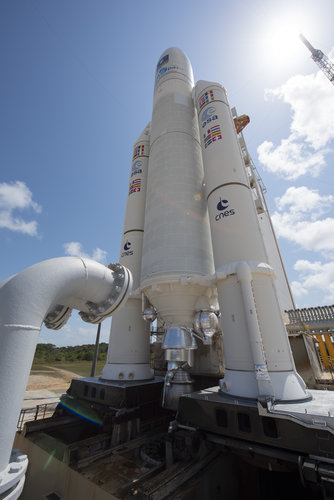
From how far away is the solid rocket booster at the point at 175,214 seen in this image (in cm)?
883

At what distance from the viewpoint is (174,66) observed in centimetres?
1534

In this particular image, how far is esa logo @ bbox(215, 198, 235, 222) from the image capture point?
8.86 meters

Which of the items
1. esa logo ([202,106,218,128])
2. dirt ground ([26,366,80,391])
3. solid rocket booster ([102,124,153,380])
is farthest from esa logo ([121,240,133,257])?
dirt ground ([26,366,80,391])

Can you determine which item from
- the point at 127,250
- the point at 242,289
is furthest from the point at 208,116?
the point at 242,289

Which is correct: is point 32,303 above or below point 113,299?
below

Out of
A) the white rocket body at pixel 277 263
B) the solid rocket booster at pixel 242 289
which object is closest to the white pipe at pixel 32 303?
the solid rocket booster at pixel 242 289

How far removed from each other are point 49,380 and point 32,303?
90.0 feet

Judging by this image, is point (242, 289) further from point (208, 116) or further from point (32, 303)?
point (208, 116)

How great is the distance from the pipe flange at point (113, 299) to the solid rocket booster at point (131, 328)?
247 inches

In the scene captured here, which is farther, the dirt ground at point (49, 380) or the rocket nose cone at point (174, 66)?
the dirt ground at point (49, 380)

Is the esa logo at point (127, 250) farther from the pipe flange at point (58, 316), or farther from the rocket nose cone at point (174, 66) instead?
the rocket nose cone at point (174, 66)

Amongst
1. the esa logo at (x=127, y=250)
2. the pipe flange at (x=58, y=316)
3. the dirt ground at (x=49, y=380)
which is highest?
the esa logo at (x=127, y=250)

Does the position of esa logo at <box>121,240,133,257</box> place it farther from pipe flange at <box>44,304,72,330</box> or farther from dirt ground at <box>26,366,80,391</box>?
dirt ground at <box>26,366,80,391</box>

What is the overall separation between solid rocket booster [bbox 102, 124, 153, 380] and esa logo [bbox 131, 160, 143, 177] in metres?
1.77
